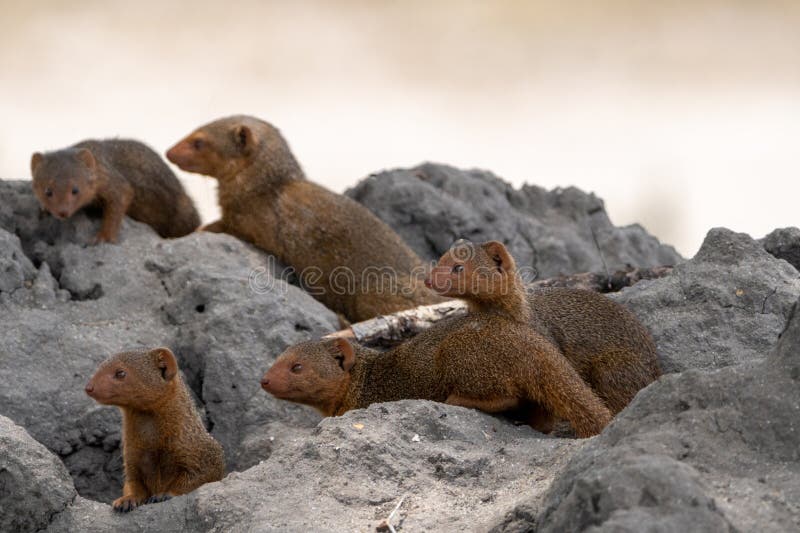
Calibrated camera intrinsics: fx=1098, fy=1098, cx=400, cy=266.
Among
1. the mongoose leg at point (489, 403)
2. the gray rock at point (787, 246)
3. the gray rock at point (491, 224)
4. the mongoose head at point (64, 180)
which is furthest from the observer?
the gray rock at point (491, 224)

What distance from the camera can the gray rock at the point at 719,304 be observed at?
5.95m

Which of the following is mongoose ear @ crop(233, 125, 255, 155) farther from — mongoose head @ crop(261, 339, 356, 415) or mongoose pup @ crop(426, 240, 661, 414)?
mongoose pup @ crop(426, 240, 661, 414)

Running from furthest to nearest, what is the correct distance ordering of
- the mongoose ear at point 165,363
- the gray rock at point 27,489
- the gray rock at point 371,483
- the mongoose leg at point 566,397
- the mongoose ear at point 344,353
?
the mongoose ear at point 344,353 < the mongoose ear at point 165,363 < the mongoose leg at point 566,397 < the gray rock at point 27,489 < the gray rock at point 371,483

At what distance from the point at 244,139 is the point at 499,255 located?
3595 millimetres

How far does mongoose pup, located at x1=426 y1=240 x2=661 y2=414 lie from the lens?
19.4 ft

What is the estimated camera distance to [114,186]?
26.2 ft

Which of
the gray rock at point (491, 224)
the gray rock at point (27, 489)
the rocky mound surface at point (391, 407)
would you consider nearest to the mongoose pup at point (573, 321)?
the rocky mound surface at point (391, 407)

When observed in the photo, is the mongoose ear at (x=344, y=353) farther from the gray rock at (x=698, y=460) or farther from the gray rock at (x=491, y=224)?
the gray rock at (x=491, y=224)

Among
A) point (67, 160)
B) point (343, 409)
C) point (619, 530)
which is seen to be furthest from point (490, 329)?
point (67, 160)

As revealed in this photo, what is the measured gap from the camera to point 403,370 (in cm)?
600

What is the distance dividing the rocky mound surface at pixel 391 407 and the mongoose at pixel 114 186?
179 millimetres

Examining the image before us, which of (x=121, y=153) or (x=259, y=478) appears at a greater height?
(x=121, y=153)

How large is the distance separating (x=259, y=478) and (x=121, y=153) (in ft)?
15.1

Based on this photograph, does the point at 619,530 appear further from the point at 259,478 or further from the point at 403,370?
the point at 403,370
